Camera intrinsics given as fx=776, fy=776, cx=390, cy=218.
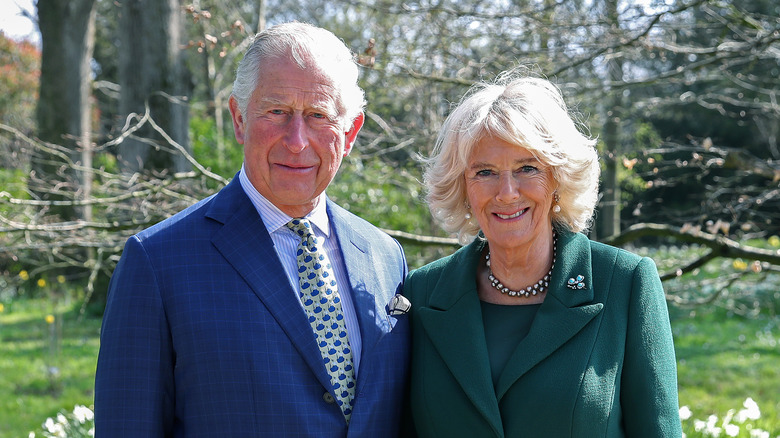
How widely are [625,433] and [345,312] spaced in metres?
0.93

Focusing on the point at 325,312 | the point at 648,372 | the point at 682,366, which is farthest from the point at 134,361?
Answer: the point at 682,366

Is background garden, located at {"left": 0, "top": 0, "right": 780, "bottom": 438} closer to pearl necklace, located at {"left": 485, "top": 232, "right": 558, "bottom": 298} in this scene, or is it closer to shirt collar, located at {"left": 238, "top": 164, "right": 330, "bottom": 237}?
pearl necklace, located at {"left": 485, "top": 232, "right": 558, "bottom": 298}

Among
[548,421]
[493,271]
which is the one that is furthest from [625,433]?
[493,271]

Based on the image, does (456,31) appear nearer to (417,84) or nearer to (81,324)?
(417,84)

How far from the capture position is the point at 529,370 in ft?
7.86

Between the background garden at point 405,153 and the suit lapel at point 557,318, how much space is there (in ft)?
2.91

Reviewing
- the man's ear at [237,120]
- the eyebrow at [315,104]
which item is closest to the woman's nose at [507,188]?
the eyebrow at [315,104]

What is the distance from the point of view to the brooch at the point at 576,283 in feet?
8.19

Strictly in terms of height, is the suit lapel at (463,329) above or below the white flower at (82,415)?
above

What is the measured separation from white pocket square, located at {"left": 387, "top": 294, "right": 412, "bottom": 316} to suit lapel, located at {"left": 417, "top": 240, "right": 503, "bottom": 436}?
0.08m

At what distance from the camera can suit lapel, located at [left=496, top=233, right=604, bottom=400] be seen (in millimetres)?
2393

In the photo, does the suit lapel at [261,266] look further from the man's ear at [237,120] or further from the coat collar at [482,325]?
the coat collar at [482,325]

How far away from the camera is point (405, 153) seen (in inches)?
268

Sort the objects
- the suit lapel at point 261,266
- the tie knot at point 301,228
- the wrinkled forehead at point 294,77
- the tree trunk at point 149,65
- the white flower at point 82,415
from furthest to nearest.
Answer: the tree trunk at point 149,65
the white flower at point 82,415
the tie knot at point 301,228
the wrinkled forehead at point 294,77
the suit lapel at point 261,266
